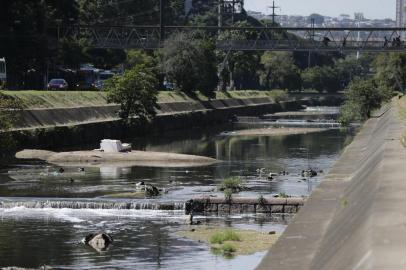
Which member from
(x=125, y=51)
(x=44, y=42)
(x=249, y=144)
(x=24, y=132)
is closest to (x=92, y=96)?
(x=44, y=42)

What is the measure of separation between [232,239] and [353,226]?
1378 cm

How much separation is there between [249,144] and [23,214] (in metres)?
52.7

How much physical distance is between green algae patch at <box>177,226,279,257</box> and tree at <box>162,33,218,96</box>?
103m

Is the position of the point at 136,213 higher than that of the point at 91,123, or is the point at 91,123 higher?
the point at 136,213

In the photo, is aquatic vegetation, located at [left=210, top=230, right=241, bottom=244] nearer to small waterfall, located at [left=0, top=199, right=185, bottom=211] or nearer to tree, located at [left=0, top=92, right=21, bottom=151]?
small waterfall, located at [left=0, top=199, right=185, bottom=211]

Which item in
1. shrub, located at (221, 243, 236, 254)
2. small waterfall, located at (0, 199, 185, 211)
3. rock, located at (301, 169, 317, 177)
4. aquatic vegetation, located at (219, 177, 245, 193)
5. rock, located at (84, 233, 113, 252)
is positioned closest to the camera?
shrub, located at (221, 243, 236, 254)

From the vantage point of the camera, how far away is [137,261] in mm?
36156

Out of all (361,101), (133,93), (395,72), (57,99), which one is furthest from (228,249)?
(395,72)

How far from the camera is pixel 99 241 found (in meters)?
39.5

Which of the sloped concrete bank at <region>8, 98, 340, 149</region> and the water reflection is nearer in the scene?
the water reflection

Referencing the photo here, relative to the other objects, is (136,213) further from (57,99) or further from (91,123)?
(57,99)

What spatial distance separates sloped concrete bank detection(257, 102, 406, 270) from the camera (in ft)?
68.1

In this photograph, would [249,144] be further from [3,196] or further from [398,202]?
[398,202]

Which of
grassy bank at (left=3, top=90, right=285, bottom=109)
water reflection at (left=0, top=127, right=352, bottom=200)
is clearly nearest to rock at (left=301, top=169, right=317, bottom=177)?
water reflection at (left=0, top=127, right=352, bottom=200)
